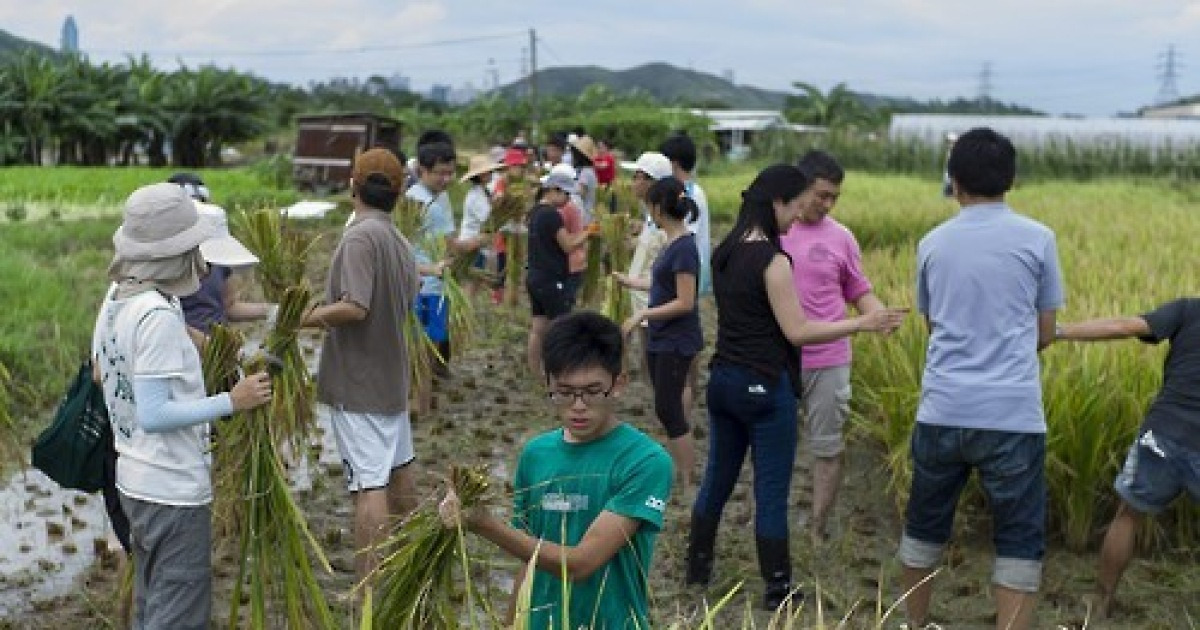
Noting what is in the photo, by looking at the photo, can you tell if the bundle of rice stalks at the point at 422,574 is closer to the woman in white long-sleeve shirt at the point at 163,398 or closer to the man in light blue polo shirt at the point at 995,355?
the woman in white long-sleeve shirt at the point at 163,398

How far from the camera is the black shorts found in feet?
25.5

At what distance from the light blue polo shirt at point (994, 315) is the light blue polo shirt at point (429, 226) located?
3.63m

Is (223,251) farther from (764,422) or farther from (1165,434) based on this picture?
(1165,434)

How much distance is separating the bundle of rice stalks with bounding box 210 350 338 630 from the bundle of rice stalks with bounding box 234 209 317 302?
5.87 feet

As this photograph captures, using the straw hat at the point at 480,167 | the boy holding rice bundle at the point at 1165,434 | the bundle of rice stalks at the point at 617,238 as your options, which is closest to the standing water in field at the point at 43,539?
the straw hat at the point at 480,167

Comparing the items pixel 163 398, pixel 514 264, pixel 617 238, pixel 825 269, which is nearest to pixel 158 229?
pixel 163 398

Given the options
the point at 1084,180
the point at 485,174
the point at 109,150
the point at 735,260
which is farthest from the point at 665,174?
the point at 109,150

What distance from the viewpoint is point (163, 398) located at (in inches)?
126

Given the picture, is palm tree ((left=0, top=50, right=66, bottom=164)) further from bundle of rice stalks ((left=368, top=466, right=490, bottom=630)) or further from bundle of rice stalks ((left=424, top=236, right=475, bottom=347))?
bundle of rice stalks ((left=368, top=466, right=490, bottom=630))

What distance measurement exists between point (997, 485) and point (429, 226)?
13.2 feet

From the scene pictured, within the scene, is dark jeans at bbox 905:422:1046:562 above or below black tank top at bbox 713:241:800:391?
below

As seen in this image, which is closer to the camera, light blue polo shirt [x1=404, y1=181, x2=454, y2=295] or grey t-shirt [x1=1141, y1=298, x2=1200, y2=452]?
grey t-shirt [x1=1141, y1=298, x2=1200, y2=452]

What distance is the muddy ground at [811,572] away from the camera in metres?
4.57

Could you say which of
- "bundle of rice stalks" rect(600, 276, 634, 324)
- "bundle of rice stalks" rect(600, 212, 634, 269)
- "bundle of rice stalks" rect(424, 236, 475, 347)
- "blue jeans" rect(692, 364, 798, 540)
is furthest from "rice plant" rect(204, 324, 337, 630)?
"bundle of rice stalks" rect(600, 212, 634, 269)
